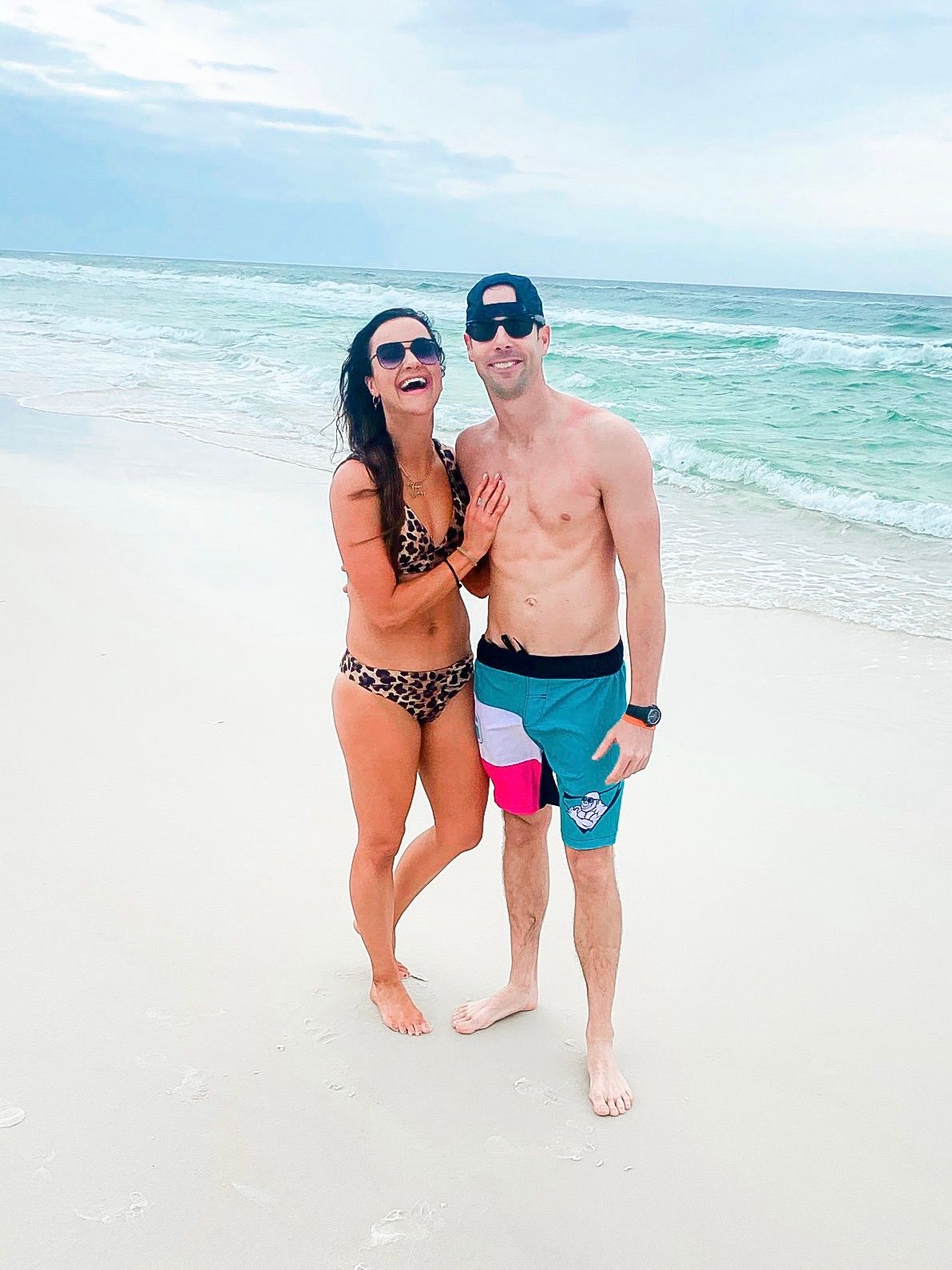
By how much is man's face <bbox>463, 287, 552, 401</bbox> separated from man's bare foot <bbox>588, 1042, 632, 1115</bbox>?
176 centimetres

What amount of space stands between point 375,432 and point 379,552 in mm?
321

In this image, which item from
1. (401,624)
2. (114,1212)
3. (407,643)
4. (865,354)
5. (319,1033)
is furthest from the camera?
(865,354)

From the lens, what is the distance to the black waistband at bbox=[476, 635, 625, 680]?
291 cm

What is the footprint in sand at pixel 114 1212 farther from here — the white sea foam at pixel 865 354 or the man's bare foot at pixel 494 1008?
the white sea foam at pixel 865 354

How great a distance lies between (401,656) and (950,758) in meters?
3.05

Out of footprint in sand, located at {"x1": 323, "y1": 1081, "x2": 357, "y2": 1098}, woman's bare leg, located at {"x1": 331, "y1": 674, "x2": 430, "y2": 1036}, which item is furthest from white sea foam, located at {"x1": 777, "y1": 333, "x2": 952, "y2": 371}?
footprint in sand, located at {"x1": 323, "y1": 1081, "x2": 357, "y2": 1098}

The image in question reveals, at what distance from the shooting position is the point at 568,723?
2.91 meters

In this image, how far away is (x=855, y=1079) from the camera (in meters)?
2.97

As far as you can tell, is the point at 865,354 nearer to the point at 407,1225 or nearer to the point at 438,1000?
the point at 438,1000

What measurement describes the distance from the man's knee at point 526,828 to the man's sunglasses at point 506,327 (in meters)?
1.30

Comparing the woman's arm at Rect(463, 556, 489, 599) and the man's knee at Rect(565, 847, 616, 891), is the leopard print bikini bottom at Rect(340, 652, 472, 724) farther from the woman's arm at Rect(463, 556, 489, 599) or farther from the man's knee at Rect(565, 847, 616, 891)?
the man's knee at Rect(565, 847, 616, 891)

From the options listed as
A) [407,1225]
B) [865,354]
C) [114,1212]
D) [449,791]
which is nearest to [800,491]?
[449,791]

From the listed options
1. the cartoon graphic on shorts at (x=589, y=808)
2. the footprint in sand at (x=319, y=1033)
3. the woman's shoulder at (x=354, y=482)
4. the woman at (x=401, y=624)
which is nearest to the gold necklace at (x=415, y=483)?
the woman at (x=401, y=624)

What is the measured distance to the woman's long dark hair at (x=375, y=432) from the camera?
110 inches
